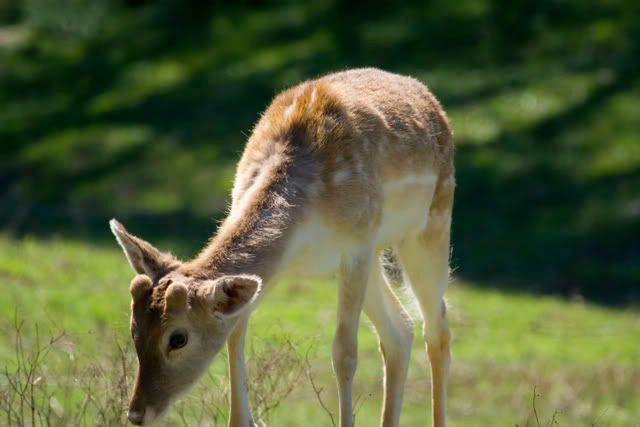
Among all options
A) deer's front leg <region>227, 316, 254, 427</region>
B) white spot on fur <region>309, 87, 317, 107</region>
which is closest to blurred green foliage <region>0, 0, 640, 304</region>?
white spot on fur <region>309, 87, 317, 107</region>

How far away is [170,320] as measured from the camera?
248 inches

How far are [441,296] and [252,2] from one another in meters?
18.6

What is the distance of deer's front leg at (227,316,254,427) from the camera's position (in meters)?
7.41

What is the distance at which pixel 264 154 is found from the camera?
24.9ft

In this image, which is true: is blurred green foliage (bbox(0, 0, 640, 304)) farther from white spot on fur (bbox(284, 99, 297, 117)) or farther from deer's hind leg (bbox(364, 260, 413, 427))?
white spot on fur (bbox(284, 99, 297, 117))

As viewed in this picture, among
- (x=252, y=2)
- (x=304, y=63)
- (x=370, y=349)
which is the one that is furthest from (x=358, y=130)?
(x=252, y=2)

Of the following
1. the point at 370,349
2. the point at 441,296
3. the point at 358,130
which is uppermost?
the point at 358,130

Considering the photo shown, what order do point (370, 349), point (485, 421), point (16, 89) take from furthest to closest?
1. point (16, 89)
2. point (370, 349)
3. point (485, 421)

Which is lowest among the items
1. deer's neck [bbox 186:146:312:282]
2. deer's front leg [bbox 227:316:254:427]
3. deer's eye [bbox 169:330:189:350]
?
deer's front leg [bbox 227:316:254:427]

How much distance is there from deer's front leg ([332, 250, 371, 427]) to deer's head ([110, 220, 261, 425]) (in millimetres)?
1137

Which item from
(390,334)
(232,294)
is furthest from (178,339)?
(390,334)

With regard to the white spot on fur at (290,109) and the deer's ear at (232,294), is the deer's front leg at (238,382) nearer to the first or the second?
the deer's ear at (232,294)

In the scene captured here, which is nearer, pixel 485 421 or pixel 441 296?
pixel 441 296

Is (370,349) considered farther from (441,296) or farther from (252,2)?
(252,2)
